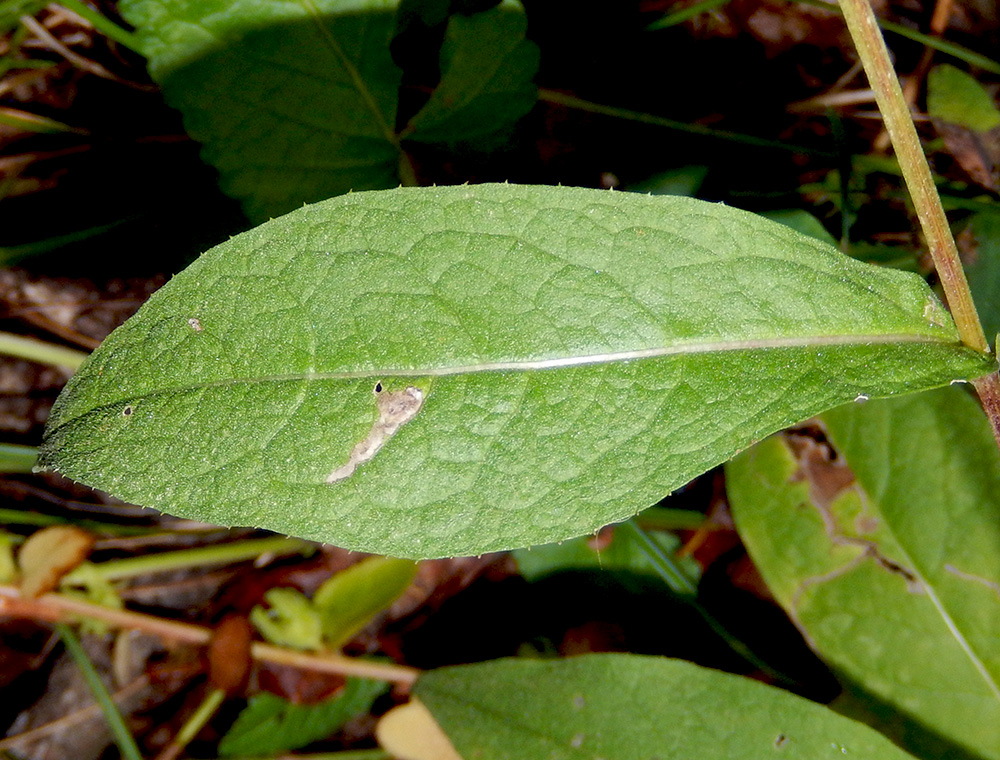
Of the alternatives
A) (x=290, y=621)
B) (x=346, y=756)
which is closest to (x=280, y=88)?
(x=290, y=621)

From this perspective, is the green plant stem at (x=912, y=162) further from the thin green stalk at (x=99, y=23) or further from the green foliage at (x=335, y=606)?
the thin green stalk at (x=99, y=23)

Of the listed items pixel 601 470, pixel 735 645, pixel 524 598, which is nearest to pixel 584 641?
pixel 524 598

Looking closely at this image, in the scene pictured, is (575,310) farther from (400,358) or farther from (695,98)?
(695,98)

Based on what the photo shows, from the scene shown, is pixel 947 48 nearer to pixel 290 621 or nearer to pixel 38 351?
pixel 290 621

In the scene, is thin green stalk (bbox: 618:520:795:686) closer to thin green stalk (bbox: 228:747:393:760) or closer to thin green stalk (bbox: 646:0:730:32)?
thin green stalk (bbox: 228:747:393:760)

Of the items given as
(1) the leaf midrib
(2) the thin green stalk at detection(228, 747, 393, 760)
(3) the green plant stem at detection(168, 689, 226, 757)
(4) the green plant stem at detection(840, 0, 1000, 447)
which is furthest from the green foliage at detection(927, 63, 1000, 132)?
(3) the green plant stem at detection(168, 689, 226, 757)

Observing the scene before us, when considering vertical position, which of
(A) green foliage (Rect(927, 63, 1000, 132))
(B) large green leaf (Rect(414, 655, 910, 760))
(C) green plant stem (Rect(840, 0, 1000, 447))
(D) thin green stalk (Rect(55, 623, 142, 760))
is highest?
(C) green plant stem (Rect(840, 0, 1000, 447))
